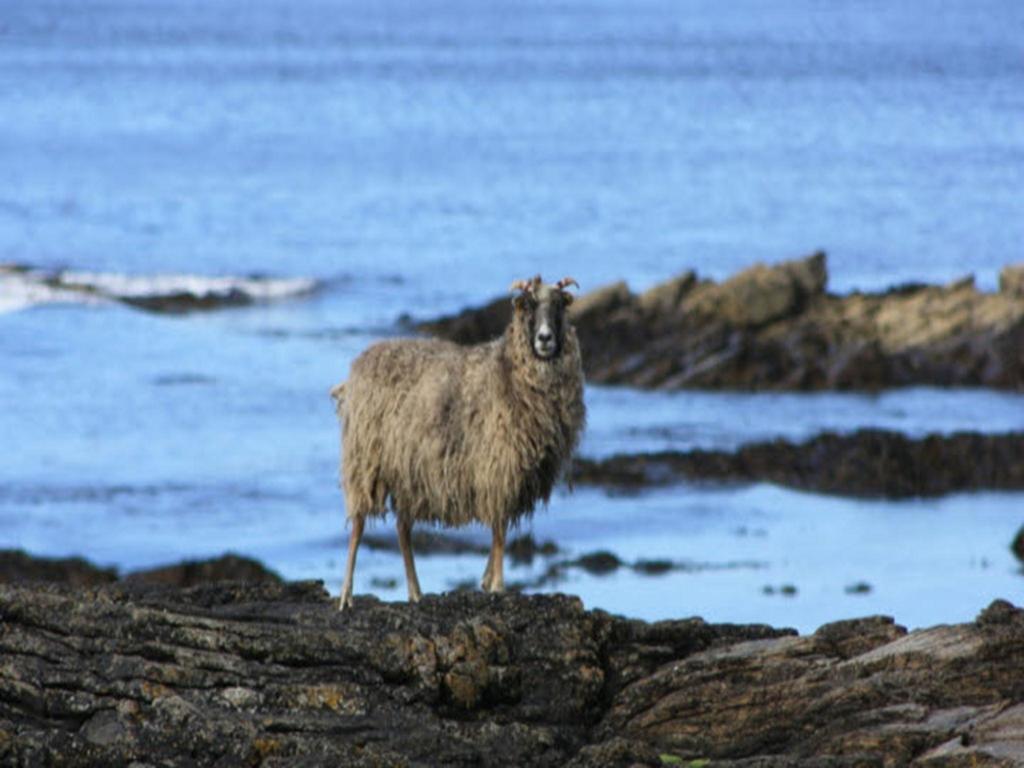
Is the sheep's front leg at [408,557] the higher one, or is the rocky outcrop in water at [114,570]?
the rocky outcrop in water at [114,570]

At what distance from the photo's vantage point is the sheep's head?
54.6 feet

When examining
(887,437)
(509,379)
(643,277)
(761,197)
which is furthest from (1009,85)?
(509,379)

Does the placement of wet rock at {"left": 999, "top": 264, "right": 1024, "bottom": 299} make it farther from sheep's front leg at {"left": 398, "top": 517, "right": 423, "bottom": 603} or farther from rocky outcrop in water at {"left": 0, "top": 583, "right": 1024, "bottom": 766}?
rocky outcrop in water at {"left": 0, "top": 583, "right": 1024, "bottom": 766}

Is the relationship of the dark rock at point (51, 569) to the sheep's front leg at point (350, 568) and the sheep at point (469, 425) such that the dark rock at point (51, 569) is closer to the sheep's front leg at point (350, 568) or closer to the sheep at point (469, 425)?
the sheep's front leg at point (350, 568)

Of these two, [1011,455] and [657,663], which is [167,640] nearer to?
[657,663]

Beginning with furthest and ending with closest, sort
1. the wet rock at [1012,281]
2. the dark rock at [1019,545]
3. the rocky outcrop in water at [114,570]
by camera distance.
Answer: the wet rock at [1012,281] → the dark rock at [1019,545] → the rocky outcrop in water at [114,570]

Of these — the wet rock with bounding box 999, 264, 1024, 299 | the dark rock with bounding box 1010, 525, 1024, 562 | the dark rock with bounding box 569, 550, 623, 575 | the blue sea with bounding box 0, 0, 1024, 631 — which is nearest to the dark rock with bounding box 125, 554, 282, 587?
the blue sea with bounding box 0, 0, 1024, 631

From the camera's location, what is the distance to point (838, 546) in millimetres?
32375

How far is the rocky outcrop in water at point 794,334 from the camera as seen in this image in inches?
1766

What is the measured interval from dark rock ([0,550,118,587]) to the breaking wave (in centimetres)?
2970

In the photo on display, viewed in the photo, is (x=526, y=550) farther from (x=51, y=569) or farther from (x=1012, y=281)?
(x=1012, y=281)

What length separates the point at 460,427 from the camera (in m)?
17.3

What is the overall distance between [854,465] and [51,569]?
12344mm

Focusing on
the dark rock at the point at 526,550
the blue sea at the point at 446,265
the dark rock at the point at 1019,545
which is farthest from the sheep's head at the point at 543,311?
the dark rock at the point at 1019,545
